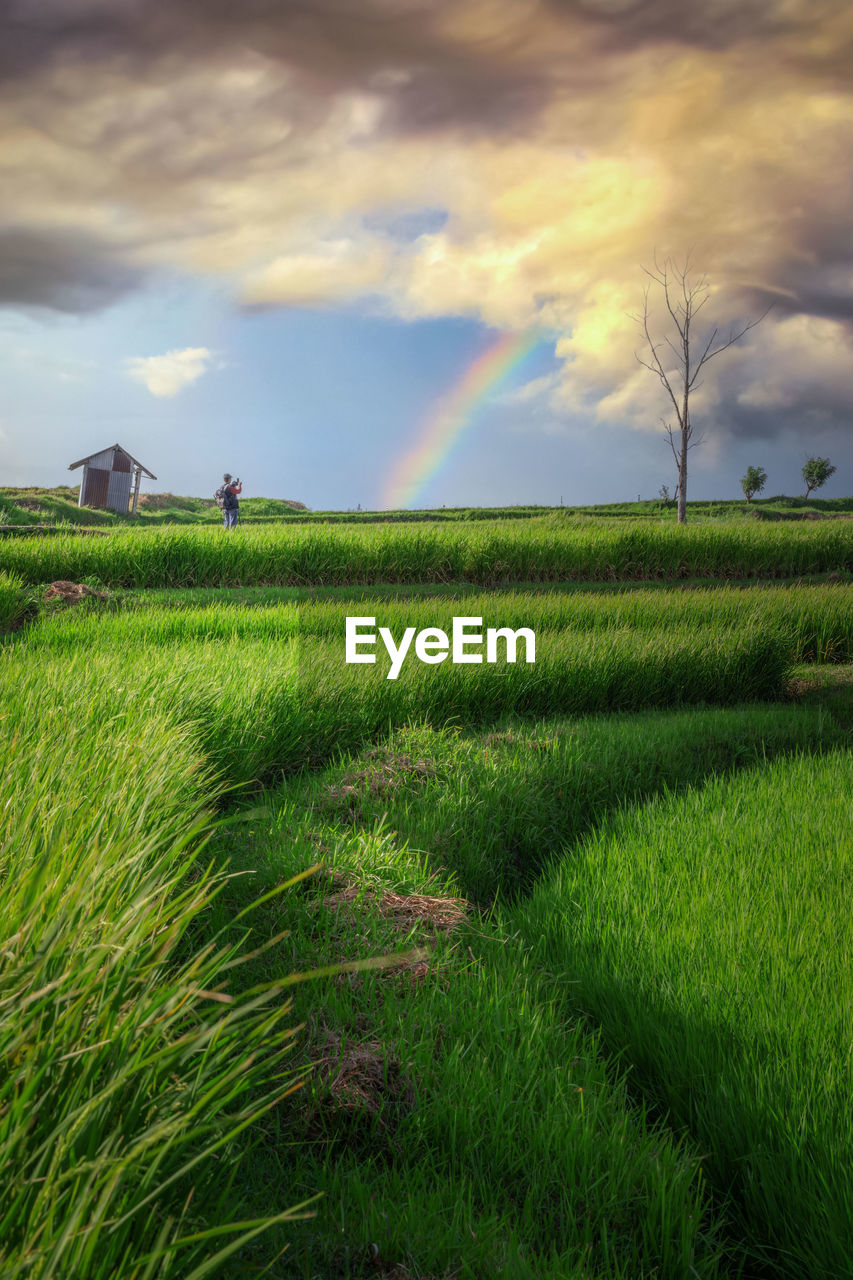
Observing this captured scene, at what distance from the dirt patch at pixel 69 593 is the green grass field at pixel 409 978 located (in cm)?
455

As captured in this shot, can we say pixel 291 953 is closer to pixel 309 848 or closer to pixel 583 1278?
pixel 309 848

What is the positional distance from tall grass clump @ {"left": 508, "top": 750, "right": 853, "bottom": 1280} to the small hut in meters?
38.0

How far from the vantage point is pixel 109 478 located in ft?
126

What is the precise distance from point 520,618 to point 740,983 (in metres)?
7.38

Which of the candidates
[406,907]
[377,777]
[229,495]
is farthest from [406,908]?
[229,495]

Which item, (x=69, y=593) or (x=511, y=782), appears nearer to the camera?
(x=511, y=782)

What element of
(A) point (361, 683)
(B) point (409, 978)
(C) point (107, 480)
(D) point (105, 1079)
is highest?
(C) point (107, 480)

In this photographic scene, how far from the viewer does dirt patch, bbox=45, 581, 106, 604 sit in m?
11.2

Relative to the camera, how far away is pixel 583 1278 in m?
1.77

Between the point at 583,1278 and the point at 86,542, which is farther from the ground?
the point at 86,542

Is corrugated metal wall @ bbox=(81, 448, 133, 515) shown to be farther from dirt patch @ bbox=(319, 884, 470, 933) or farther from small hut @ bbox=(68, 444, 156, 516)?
dirt patch @ bbox=(319, 884, 470, 933)

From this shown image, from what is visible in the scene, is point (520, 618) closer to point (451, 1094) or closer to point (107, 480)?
point (451, 1094)

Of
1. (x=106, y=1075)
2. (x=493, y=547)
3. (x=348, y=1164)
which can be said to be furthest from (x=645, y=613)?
(x=106, y=1075)

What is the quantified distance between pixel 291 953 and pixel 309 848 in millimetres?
741
